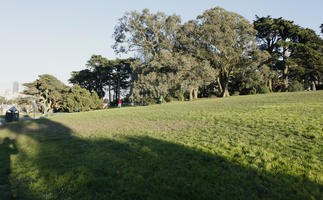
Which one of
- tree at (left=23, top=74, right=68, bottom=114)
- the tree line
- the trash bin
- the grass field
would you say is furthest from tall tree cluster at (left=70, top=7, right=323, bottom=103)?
the grass field

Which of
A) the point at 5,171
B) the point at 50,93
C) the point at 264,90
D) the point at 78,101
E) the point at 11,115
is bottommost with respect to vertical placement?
the point at 5,171

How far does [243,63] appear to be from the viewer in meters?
35.1

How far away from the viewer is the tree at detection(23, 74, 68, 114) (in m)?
47.2

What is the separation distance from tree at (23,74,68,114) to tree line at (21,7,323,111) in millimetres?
21446

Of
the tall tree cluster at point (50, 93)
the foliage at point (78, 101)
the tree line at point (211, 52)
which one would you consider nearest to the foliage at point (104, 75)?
the tall tree cluster at point (50, 93)

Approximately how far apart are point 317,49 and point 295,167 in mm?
45314

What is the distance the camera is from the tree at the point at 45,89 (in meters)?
47.2

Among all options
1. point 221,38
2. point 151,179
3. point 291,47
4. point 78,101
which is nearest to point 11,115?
point 78,101

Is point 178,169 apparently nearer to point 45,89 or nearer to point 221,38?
point 221,38

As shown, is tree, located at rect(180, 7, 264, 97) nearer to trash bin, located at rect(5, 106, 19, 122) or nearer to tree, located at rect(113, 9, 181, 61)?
tree, located at rect(113, 9, 181, 61)

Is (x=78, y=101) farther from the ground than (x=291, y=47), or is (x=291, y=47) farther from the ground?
(x=291, y=47)

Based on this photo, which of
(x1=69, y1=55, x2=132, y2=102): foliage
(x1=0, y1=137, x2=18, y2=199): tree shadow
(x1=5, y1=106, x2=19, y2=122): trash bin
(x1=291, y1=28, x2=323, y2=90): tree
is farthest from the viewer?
(x1=69, y1=55, x2=132, y2=102): foliage

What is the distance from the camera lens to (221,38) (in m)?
31.6

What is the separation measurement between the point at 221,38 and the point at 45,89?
4384 cm
